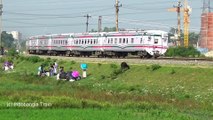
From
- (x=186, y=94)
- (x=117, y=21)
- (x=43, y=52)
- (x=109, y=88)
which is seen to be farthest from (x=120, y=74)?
(x=43, y=52)

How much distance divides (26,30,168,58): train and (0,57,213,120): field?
18.6 ft

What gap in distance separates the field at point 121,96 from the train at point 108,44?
18.6ft

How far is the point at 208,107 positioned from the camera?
22.4 metres

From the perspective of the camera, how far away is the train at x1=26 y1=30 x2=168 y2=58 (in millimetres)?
46781

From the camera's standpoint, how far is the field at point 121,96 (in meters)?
18.0

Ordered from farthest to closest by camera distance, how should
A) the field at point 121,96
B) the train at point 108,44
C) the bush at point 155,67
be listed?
the train at point 108,44, the bush at point 155,67, the field at point 121,96

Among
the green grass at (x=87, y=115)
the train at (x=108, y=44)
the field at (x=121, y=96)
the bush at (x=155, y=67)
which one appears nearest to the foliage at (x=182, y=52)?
the train at (x=108, y=44)

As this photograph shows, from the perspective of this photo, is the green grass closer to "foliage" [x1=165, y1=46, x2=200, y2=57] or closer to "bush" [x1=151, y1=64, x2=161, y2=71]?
"bush" [x1=151, y1=64, x2=161, y2=71]

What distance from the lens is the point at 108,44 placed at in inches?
2084

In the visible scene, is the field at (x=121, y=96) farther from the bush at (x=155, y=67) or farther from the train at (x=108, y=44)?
the train at (x=108, y=44)

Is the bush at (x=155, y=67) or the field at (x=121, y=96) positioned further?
the bush at (x=155, y=67)

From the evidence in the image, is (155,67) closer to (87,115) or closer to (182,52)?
(87,115)

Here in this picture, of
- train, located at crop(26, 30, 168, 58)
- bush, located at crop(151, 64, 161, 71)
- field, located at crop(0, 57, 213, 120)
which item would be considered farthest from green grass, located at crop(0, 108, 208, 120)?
train, located at crop(26, 30, 168, 58)

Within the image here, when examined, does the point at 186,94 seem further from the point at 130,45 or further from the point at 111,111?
the point at 130,45
